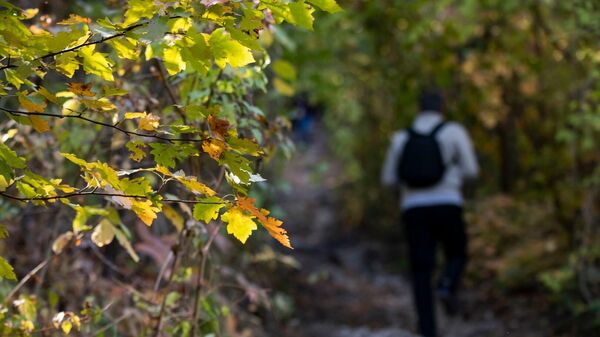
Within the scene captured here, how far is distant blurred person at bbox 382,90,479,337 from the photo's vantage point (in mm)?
5805

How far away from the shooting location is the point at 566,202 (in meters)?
6.89

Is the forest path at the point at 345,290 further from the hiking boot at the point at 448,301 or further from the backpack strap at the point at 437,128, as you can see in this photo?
the backpack strap at the point at 437,128

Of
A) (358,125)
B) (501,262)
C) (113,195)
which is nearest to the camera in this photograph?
(113,195)

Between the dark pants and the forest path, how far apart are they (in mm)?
538

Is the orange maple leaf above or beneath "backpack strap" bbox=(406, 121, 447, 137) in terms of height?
above

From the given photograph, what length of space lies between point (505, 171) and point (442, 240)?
3958 millimetres

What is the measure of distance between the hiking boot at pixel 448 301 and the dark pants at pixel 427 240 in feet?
1.42

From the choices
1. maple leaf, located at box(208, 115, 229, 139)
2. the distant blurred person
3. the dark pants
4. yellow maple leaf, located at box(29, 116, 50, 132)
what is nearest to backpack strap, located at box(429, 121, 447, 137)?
the distant blurred person

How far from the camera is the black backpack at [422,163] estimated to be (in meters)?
5.79

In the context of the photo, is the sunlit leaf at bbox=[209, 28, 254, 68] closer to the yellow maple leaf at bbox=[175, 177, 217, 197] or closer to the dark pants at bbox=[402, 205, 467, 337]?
the yellow maple leaf at bbox=[175, 177, 217, 197]

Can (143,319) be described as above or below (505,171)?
above

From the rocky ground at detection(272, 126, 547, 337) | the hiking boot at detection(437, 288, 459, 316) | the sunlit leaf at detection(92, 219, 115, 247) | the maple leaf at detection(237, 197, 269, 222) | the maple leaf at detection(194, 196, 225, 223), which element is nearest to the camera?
the maple leaf at detection(237, 197, 269, 222)

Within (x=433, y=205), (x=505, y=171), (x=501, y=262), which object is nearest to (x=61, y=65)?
(x=433, y=205)

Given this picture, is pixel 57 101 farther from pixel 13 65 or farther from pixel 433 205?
pixel 433 205
